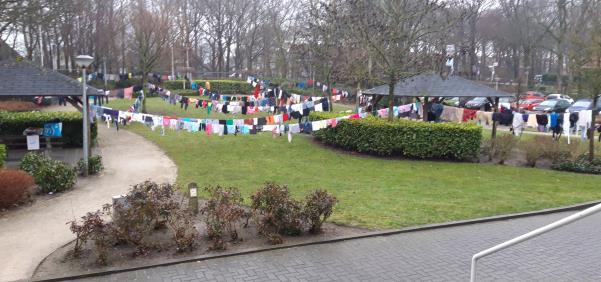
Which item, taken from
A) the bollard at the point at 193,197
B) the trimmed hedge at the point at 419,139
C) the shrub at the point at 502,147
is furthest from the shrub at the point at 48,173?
the shrub at the point at 502,147

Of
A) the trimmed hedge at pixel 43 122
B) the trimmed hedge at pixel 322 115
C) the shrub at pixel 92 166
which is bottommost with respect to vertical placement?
the shrub at pixel 92 166

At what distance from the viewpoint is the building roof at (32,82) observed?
1470 centimetres

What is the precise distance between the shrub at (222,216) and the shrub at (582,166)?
41.4 feet

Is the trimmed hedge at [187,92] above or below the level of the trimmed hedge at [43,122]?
above

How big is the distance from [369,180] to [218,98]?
18.2m

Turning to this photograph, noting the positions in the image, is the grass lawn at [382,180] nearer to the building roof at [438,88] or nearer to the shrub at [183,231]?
the shrub at [183,231]

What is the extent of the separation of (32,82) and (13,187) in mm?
6701

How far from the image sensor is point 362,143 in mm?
17453

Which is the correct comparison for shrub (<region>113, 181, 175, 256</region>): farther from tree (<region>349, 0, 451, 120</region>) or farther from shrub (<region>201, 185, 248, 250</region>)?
tree (<region>349, 0, 451, 120</region>)

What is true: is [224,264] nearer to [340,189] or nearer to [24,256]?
[24,256]

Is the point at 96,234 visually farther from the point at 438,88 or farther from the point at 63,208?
the point at 438,88

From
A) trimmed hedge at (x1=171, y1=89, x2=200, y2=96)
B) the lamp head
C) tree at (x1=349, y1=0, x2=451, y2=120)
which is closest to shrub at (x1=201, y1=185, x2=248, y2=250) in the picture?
the lamp head

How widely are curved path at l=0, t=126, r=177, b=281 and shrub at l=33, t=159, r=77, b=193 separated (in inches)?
10.2

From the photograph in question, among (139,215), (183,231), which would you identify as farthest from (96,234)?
(183,231)
